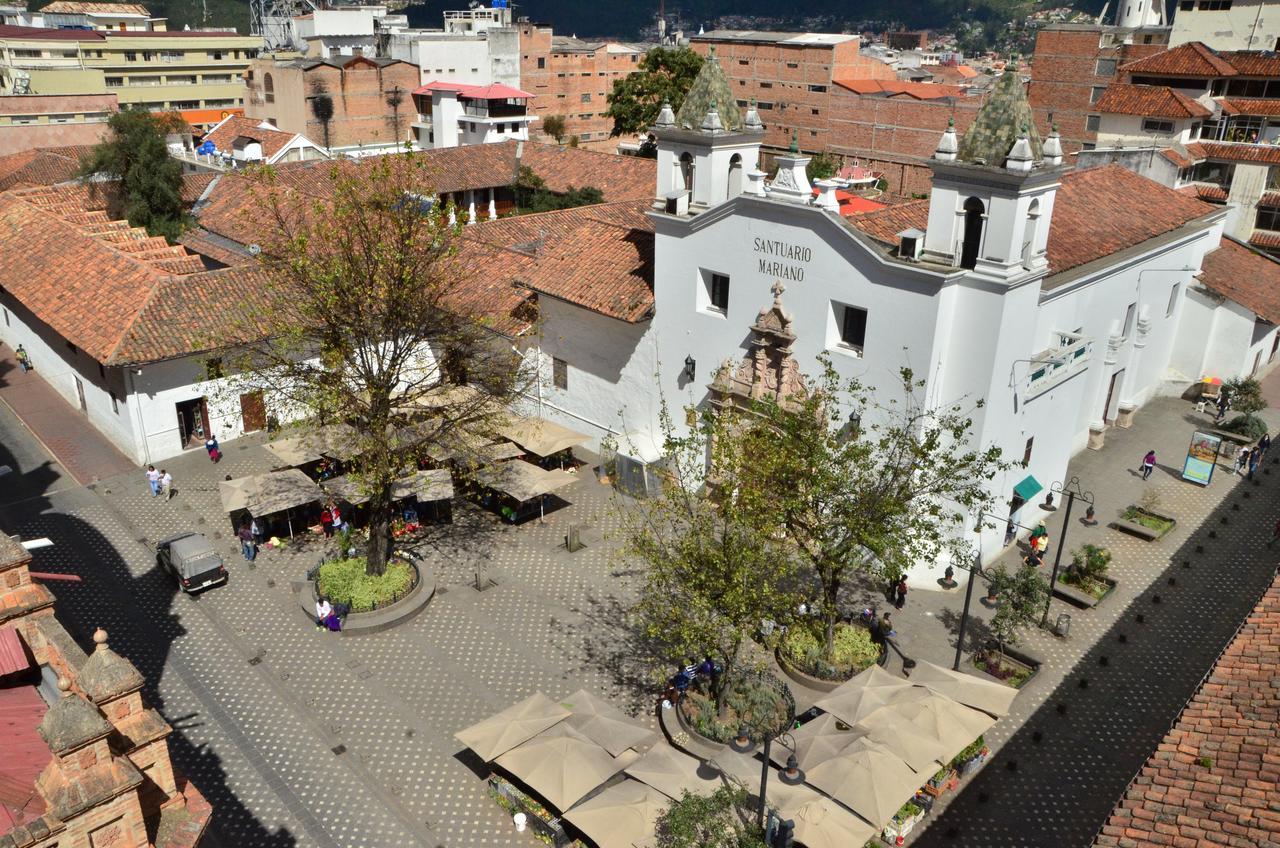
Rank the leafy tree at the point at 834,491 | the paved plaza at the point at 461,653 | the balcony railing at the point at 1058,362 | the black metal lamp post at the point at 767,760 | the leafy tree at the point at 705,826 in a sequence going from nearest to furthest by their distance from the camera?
the leafy tree at the point at 705,826 → the black metal lamp post at the point at 767,760 → the paved plaza at the point at 461,653 → the leafy tree at the point at 834,491 → the balcony railing at the point at 1058,362

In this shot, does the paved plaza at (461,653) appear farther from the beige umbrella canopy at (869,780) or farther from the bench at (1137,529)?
the beige umbrella canopy at (869,780)

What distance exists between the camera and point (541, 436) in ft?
108

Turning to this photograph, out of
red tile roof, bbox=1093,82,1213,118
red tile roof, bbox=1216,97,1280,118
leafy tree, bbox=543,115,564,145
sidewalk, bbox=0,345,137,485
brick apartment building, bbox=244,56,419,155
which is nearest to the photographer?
sidewalk, bbox=0,345,137,485

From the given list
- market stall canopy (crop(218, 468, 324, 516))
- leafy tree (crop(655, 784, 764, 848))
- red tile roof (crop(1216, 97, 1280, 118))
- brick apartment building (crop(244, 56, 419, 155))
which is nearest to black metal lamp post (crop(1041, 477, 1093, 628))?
leafy tree (crop(655, 784, 764, 848))

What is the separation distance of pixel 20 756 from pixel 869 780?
14080mm

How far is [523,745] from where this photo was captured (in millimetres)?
19656

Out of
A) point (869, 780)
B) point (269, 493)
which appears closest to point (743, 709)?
point (869, 780)

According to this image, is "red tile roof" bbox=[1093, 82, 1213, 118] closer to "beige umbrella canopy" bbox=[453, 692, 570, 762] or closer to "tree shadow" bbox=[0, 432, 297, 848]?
"beige umbrella canopy" bbox=[453, 692, 570, 762]

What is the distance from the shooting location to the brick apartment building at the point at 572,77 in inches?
4348

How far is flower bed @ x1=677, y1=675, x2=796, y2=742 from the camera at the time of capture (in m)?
20.7

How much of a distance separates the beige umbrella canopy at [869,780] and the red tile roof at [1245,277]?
101ft

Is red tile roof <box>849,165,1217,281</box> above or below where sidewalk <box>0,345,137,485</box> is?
above

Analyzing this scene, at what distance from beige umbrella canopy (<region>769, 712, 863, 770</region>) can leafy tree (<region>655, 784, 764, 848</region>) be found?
198 cm

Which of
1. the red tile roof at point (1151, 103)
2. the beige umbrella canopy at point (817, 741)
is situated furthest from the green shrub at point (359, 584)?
the red tile roof at point (1151, 103)
